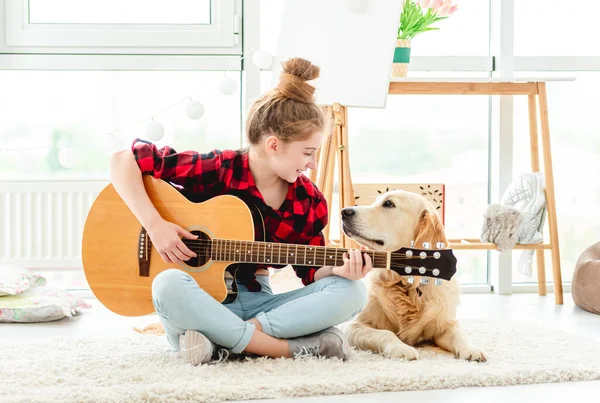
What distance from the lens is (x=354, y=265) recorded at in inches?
71.7

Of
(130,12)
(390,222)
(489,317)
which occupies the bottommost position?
(489,317)

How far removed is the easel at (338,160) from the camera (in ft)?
8.63

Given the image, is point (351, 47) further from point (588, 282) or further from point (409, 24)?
point (588, 282)

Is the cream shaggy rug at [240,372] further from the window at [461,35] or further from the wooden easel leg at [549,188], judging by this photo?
the window at [461,35]

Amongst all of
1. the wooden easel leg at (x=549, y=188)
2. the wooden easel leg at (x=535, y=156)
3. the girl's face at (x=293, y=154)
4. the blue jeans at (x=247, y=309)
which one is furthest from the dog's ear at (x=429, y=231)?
the wooden easel leg at (x=535, y=156)

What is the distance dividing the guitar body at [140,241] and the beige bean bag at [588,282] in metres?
1.53

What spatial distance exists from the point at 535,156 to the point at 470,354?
60.2 inches

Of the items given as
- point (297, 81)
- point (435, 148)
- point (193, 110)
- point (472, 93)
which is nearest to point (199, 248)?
point (297, 81)

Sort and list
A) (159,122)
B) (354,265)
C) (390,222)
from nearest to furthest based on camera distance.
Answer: (354,265) → (390,222) → (159,122)

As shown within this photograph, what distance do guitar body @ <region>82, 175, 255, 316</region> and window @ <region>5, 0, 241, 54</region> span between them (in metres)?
1.29

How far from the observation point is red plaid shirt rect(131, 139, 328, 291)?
6.53 ft

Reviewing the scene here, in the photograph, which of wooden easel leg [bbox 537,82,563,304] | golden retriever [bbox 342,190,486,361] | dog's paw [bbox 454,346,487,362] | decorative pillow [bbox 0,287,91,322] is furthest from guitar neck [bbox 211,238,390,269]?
wooden easel leg [bbox 537,82,563,304]

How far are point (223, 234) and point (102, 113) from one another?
1605 mm

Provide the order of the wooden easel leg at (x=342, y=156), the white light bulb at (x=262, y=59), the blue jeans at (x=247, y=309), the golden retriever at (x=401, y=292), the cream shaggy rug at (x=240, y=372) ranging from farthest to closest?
the white light bulb at (x=262, y=59)
the wooden easel leg at (x=342, y=156)
the golden retriever at (x=401, y=292)
the blue jeans at (x=247, y=309)
the cream shaggy rug at (x=240, y=372)
